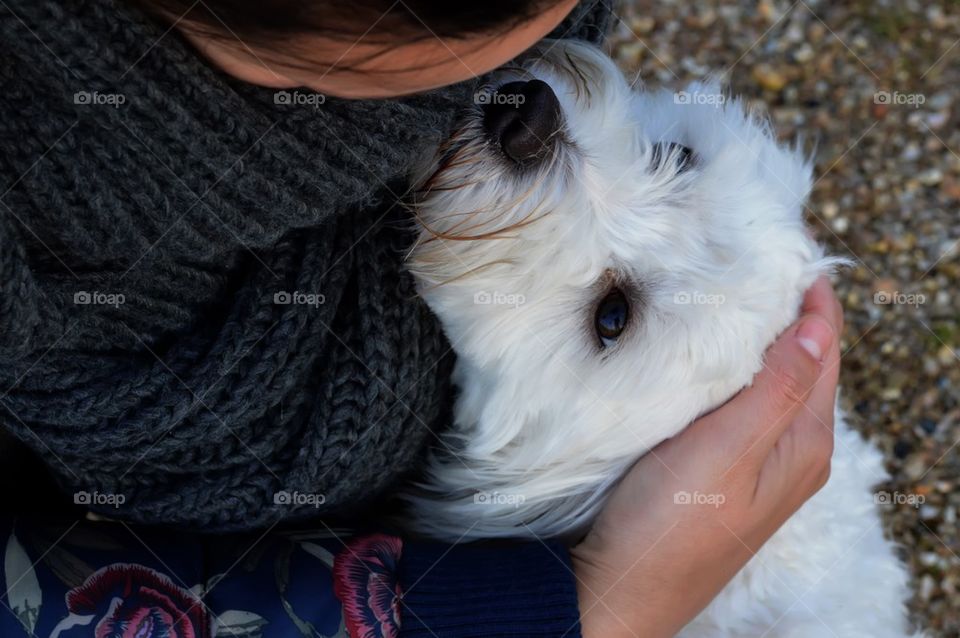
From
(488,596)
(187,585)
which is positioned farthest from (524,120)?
(187,585)

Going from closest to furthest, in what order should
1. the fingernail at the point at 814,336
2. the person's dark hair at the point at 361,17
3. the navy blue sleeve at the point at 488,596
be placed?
the person's dark hair at the point at 361,17 < the navy blue sleeve at the point at 488,596 < the fingernail at the point at 814,336

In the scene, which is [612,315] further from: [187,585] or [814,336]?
[187,585]

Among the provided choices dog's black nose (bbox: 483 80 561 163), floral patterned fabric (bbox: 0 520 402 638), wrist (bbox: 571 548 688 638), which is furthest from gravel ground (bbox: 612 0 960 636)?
floral patterned fabric (bbox: 0 520 402 638)

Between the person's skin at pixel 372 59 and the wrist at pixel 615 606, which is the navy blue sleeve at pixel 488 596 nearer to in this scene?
Result: the wrist at pixel 615 606

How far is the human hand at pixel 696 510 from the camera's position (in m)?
1.55

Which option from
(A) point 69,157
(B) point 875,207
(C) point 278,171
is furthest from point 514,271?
(B) point 875,207

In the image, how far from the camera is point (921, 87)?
115 inches

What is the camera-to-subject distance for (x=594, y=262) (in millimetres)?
1470

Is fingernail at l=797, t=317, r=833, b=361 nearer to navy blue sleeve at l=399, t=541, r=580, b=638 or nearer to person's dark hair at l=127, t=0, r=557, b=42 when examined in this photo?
navy blue sleeve at l=399, t=541, r=580, b=638

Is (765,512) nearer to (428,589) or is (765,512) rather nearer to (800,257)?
(800,257)

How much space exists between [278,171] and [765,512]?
103cm

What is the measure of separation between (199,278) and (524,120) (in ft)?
1.75

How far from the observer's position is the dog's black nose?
1.38 metres

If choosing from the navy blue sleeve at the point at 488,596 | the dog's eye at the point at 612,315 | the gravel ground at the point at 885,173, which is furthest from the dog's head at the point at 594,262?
the gravel ground at the point at 885,173
